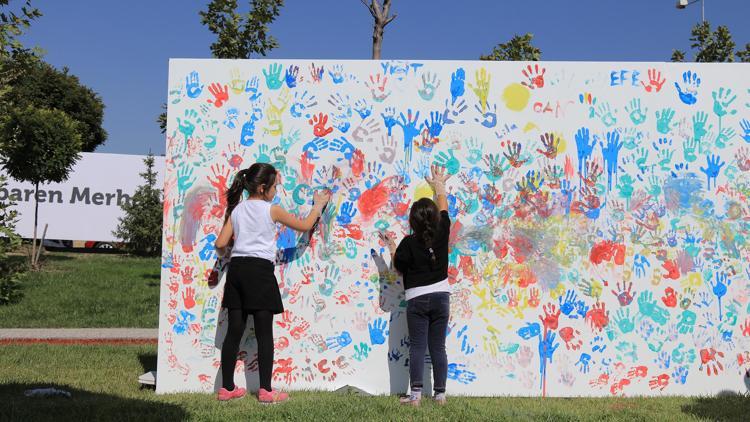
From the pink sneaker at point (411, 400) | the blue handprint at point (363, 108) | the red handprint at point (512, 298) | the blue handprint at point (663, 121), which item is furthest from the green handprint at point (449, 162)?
the pink sneaker at point (411, 400)

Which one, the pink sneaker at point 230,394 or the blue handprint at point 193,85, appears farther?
the blue handprint at point 193,85

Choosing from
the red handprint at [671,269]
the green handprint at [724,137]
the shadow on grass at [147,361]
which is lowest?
the shadow on grass at [147,361]

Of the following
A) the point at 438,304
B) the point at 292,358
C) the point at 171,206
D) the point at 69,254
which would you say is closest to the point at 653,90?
the point at 438,304

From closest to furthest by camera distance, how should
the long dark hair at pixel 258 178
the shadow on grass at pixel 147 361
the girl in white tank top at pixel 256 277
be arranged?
1. the girl in white tank top at pixel 256 277
2. the long dark hair at pixel 258 178
3. the shadow on grass at pixel 147 361

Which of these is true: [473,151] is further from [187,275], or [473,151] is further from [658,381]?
[187,275]

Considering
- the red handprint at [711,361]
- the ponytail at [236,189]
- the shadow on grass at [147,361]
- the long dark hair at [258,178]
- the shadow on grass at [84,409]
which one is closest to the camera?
the shadow on grass at [84,409]

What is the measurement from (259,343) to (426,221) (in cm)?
152

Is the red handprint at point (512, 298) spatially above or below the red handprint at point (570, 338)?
→ above

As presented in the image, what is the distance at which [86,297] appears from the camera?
43.0 ft

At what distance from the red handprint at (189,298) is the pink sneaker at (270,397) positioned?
938mm

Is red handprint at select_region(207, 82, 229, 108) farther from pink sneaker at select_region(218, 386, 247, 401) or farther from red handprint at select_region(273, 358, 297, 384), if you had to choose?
pink sneaker at select_region(218, 386, 247, 401)

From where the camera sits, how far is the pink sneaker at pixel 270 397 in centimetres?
502

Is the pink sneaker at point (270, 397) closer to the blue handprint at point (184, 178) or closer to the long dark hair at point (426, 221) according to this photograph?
the long dark hair at point (426, 221)

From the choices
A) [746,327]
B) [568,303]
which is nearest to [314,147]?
[568,303]
